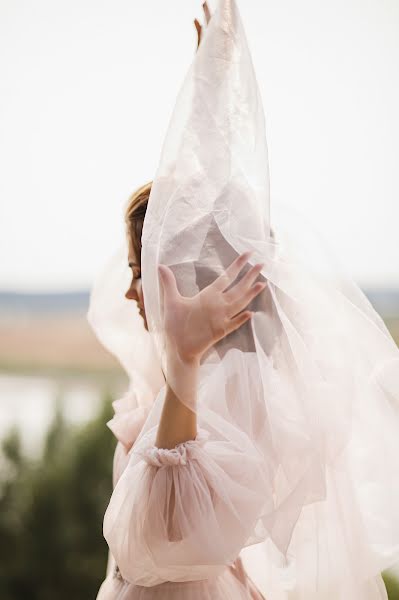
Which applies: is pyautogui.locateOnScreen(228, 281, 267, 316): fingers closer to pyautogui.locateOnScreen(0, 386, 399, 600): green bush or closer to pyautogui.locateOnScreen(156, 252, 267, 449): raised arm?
pyautogui.locateOnScreen(156, 252, 267, 449): raised arm

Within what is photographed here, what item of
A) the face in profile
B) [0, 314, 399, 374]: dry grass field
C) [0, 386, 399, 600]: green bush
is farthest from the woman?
[0, 314, 399, 374]: dry grass field

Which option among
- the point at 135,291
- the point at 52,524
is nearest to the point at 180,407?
the point at 135,291

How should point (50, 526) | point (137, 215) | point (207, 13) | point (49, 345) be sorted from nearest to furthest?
point (207, 13) < point (137, 215) < point (50, 526) < point (49, 345)

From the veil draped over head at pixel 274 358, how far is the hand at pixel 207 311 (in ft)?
0.12

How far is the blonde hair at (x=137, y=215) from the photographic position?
927 mm

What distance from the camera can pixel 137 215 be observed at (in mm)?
936

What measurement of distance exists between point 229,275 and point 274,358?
0.14m

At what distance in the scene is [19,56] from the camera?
1.72 metres

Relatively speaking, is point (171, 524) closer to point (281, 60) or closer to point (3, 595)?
point (281, 60)

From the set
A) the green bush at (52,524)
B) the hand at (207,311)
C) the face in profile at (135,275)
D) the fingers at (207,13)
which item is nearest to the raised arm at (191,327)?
the hand at (207,311)

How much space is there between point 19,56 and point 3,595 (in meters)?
1.60

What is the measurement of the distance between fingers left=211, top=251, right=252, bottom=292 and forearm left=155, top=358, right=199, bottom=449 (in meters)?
0.09

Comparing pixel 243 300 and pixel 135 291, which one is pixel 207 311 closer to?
pixel 243 300

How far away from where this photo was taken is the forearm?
0.68m
